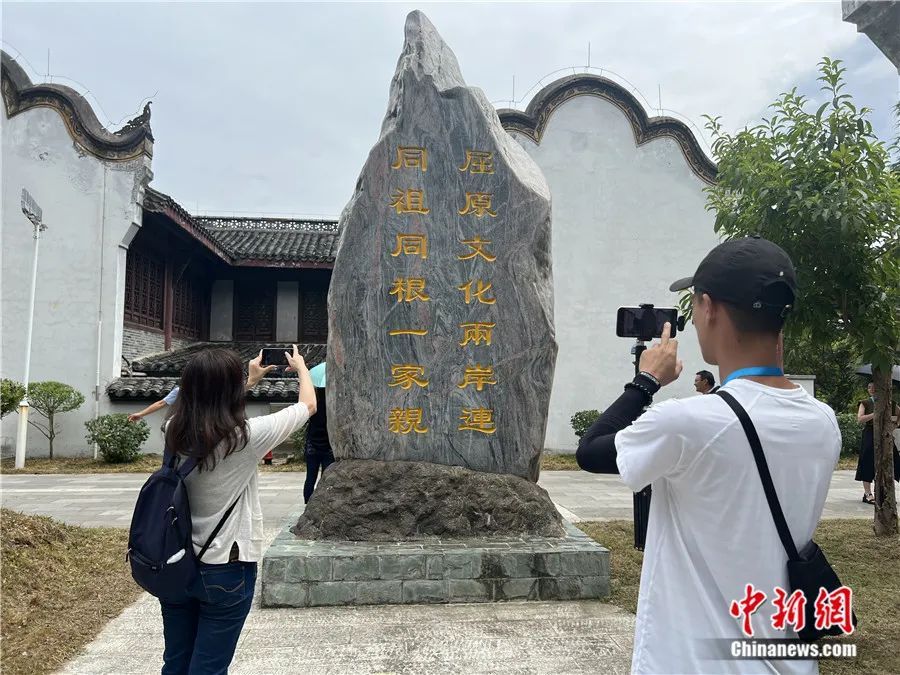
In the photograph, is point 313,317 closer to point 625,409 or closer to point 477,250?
point 477,250

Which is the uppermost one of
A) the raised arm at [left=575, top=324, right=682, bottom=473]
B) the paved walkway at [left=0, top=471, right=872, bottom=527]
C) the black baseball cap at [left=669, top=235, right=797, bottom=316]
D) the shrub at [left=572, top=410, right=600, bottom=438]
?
the black baseball cap at [left=669, top=235, right=797, bottom=316]

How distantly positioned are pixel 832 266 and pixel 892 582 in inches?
96.4

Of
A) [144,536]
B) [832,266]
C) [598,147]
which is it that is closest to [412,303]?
[144,536]

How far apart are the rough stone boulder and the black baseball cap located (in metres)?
3.47

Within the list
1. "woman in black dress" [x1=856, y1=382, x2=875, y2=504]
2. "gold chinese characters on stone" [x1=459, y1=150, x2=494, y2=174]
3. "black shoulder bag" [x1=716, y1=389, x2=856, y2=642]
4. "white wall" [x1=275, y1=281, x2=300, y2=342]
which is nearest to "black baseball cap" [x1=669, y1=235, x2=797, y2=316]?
"black shoulder bag" [x1=716, y1=389, x2=856, y2=642]

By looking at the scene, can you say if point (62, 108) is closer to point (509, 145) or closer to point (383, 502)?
point (509, 145)

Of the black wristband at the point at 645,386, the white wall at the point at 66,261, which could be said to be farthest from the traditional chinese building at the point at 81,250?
the black wristband at the point at 645,386

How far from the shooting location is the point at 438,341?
4855 millimetres

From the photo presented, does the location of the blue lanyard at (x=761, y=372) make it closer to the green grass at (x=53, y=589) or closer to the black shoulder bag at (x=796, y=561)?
the black shoulder bag at (x=796, y=561)

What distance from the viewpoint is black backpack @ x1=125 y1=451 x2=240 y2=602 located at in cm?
204

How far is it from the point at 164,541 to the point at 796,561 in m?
1.78

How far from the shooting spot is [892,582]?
473cm

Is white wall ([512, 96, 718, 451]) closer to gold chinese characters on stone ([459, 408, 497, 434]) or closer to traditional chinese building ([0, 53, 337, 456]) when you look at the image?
traditional chinese building ([0, 53, 337, 456])

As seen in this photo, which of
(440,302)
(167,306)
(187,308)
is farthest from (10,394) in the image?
(440,302)
